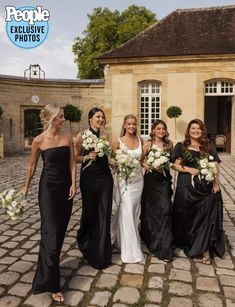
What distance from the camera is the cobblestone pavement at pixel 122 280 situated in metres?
3.25

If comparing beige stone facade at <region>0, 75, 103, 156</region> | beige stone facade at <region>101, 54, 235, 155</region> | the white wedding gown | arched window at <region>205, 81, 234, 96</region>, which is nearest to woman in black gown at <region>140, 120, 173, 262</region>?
the white wedding gown

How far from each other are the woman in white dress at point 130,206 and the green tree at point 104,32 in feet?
77.5

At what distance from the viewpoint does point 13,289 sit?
136 inches

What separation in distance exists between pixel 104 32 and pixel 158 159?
25.4m

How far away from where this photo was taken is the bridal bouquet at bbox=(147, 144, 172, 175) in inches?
161

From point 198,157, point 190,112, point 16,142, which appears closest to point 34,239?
point 198,157

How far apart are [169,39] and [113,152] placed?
49.0ft

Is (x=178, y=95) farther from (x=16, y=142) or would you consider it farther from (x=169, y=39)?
(x=16, y=142)

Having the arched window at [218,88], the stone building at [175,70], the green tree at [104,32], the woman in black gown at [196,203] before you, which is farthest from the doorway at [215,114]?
the woman in black gown at [196,203]

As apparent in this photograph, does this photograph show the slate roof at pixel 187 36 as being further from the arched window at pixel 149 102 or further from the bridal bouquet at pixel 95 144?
the bridal bouquet at pixel 95 144

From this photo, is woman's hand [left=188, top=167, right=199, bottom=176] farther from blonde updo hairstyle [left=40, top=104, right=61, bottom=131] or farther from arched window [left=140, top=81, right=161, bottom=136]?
arched window [left=140, top=81, right=161, bottom=136]

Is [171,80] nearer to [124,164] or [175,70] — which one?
[175,70]

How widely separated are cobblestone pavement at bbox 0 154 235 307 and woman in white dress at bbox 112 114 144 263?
0.54 ft

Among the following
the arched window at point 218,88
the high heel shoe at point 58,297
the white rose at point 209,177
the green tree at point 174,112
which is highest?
the arched window at point 218,88
